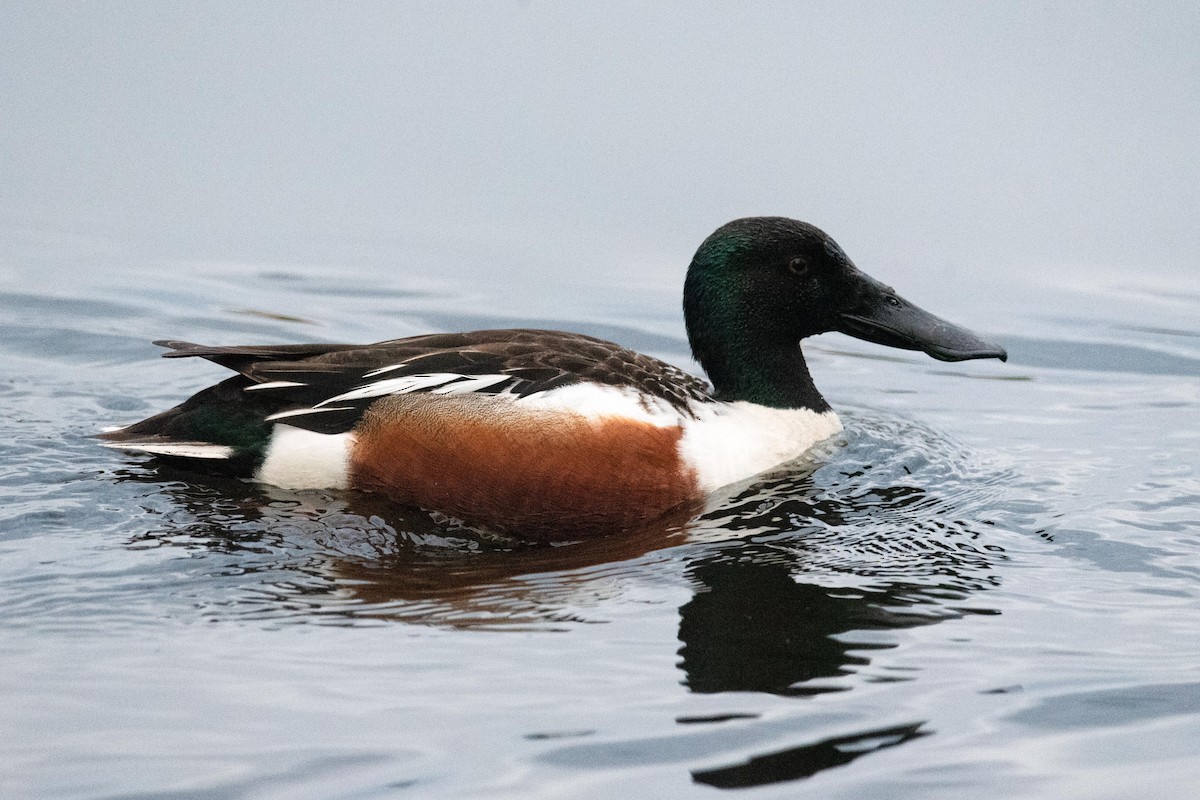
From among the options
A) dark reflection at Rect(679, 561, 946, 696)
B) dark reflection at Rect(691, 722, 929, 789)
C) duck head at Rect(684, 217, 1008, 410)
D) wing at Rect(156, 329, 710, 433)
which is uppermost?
duck head at Rect(684, 217, 1008, 410)

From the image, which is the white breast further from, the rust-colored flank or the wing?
the rust-colored flank

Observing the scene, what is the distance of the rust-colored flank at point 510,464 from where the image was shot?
Result: 608 cm

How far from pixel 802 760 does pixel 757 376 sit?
131 inches

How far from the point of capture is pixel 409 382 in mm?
6262

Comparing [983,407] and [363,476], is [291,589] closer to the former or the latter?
[363,476]

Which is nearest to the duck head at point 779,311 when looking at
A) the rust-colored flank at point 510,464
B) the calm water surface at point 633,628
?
the calm water surface at point 633,628

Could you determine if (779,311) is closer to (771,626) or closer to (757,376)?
(757,376)

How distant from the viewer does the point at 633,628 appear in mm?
4980

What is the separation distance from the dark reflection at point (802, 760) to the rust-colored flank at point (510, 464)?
211cm

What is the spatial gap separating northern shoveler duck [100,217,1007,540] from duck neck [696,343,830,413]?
24 cm

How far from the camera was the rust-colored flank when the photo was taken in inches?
239

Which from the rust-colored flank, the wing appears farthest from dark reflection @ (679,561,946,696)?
the wing

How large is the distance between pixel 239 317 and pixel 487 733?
6035 mm

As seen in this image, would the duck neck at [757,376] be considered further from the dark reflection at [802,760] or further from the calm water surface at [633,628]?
the dark reflection at [802,760]
